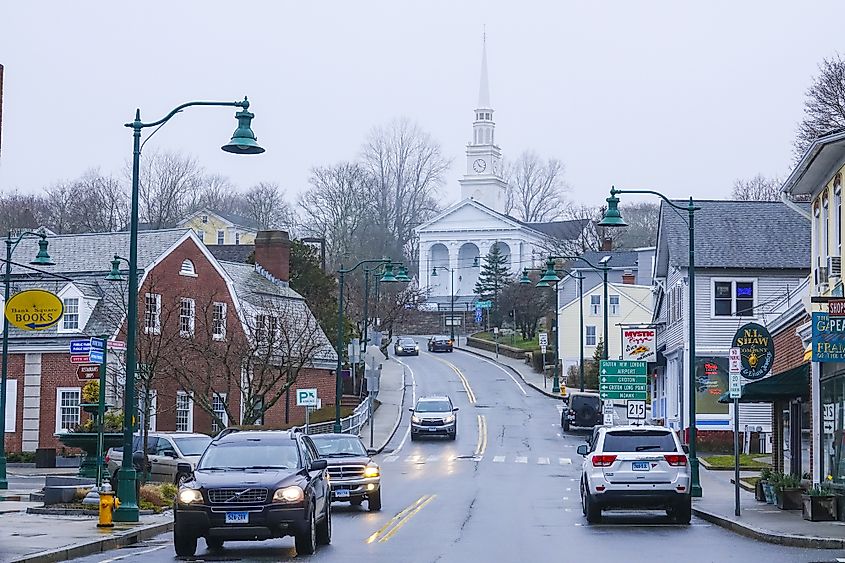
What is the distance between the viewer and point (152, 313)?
46.8 meters

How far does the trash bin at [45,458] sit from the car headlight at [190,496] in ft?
102

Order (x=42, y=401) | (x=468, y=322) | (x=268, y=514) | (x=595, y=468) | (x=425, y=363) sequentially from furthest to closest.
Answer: (x=468, y=322) → (x=425, y=363) → (x=42, y=401) → (x=595, y=468) → (x=268, y=514)

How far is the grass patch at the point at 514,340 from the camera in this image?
10894 centimetres

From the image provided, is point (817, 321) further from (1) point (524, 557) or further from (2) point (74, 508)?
(2) point (74, 508)

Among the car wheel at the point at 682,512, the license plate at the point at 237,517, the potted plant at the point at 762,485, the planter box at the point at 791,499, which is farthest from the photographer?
the potted plant at the point at 762,485

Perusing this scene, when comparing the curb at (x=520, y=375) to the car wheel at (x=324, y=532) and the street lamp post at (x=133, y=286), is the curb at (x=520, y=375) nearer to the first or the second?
the street lamp post at (x=133, y=286)

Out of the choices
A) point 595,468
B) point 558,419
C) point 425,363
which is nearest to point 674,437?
point 595,468

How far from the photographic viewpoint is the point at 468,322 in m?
134

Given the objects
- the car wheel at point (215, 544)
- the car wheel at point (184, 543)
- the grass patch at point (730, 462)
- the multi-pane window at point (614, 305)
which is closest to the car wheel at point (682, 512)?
the car wheel at point (215, 544)

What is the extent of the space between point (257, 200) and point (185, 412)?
81544 mm

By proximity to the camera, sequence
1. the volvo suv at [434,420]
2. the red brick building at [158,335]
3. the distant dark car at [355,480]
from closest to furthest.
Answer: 1. the distant dark car at [355,480]
2. the red brick building at [158,335]
3. the volvo suv at [434,420]

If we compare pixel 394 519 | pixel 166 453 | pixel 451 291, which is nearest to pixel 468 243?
pixel 451 291

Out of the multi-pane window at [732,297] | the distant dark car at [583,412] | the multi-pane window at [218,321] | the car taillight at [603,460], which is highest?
the multi-pane window at [732,297]

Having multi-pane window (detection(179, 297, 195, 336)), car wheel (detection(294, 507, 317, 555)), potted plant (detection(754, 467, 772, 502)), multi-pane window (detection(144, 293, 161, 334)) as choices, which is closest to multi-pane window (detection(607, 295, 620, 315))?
multi-pane window (detection(179, 297, 195, 336))
